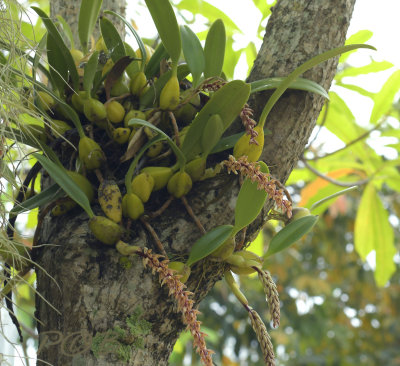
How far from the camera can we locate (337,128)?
48.0 inches

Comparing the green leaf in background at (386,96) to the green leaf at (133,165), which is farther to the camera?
the green leaf in background at (386,96)

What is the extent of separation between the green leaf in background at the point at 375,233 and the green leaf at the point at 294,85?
870 millimetres

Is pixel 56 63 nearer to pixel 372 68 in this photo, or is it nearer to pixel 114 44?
pixel 114 44

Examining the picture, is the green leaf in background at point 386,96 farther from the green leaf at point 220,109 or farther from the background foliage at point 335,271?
the green leaf at point 220,109

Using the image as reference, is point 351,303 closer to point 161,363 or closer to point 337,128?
point 337,128

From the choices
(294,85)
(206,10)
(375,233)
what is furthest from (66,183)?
(375,233)

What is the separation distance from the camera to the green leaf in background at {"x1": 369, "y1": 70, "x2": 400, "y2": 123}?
1188 millimetres

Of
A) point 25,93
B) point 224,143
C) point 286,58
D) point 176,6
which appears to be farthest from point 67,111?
point 176,6

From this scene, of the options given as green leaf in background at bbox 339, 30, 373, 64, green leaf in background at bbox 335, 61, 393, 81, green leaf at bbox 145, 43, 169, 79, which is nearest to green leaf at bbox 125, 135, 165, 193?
green leaf at bbox 145, 43, 169, 79

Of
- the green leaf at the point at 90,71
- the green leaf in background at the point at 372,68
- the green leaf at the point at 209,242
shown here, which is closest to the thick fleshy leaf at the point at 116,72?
the green leaf at the point at 90,71

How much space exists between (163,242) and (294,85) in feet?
0.84

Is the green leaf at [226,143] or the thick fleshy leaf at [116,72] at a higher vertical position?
the thick fleshy leaf at [116,72]

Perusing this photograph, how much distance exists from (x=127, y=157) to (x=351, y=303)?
4.65 metres

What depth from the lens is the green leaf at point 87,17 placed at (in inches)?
27.5
